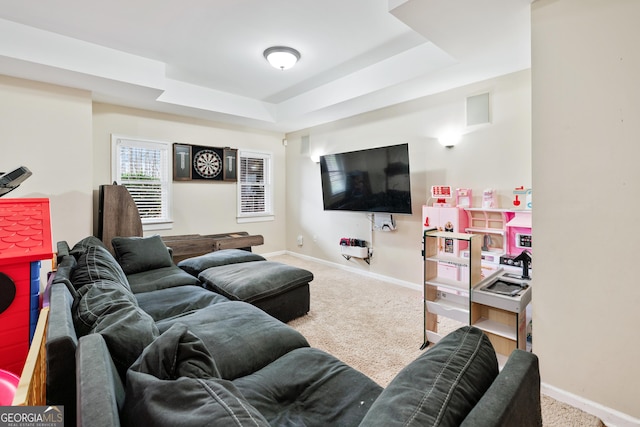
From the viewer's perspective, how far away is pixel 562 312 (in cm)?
189

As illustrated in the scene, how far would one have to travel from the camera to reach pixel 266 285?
283 centimetres

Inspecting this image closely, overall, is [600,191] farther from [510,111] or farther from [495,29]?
[510,111]

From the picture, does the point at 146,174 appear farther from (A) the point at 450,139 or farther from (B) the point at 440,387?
(B) the point at 440,387

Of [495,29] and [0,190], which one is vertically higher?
[495,29]

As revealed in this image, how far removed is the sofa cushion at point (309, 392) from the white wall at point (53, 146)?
3.33 meters

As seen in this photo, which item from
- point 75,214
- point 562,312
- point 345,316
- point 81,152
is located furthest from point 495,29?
point 75,214

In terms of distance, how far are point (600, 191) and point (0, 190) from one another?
3.10 meters

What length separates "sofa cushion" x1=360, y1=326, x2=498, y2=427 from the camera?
721 millimetres

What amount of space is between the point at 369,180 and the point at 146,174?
11.2 ft

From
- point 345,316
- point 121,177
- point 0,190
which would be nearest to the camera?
point 0,190

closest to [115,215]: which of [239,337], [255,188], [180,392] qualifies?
[255,188]

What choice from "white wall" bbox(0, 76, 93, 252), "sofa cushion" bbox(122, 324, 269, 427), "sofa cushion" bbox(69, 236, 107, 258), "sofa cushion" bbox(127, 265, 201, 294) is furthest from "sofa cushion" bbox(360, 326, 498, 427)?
"white wall" bbox(0, 76, 93, 252)

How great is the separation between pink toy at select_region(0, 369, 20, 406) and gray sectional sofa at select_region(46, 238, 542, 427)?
78 millimetres

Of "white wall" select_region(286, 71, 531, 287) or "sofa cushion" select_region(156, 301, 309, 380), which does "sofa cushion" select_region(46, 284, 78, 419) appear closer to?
"sofa cushion" select_region(156, 301, 309, 380)
